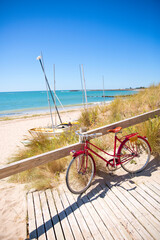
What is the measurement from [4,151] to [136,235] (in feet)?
21.5

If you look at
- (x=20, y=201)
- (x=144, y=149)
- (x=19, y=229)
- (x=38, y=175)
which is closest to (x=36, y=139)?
(x=38, y=175)

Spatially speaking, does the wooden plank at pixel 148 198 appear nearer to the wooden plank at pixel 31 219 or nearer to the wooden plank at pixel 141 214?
the wooden plank at pixel 141 214

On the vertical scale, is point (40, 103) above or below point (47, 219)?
below

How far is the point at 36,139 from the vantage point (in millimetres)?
4250

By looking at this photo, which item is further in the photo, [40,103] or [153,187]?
[40,103]

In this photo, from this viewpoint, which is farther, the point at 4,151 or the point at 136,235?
the point at 4,151

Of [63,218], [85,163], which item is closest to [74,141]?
[85,163]

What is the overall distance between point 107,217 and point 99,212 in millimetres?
142

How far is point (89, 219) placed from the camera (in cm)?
Result: 200

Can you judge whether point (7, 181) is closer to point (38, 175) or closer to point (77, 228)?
point (38, 175)

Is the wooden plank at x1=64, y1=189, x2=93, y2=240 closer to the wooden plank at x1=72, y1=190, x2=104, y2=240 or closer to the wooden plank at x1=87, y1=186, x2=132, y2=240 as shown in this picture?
the wooden plank at x1=72, y1=190, x2=104, y2=240

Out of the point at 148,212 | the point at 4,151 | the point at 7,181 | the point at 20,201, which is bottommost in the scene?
the point at 4,151

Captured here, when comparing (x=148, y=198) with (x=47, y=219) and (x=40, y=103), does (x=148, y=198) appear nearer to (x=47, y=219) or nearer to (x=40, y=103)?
(x=47, y=219)

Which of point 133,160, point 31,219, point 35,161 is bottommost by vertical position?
point 31,219
